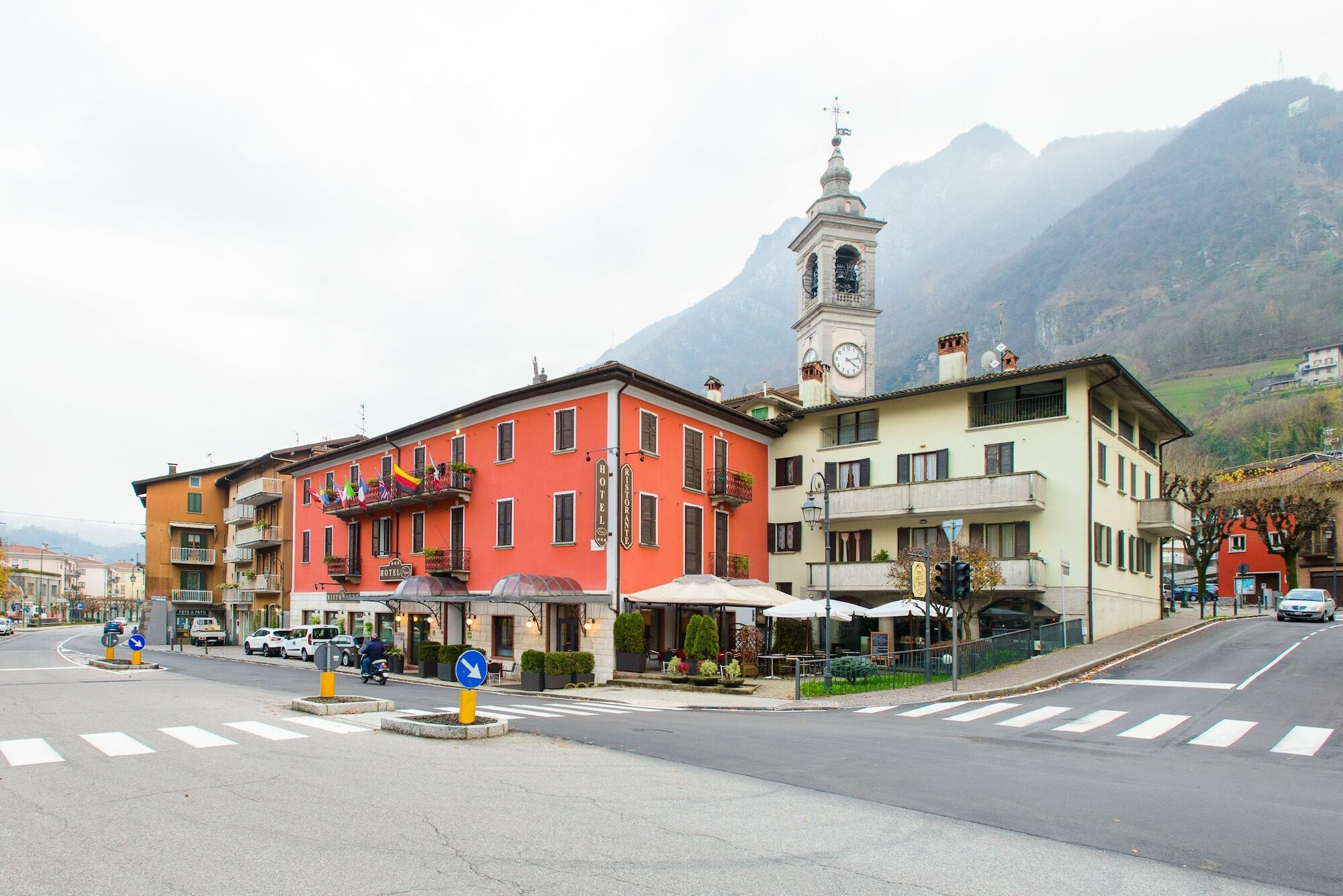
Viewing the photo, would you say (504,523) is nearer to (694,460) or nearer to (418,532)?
(418,532)

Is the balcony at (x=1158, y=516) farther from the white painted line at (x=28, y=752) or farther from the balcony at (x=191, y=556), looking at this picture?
the balcony at (x=191, y=556)

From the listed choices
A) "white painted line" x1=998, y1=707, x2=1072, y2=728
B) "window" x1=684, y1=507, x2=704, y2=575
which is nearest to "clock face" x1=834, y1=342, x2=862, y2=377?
"window" x1=684, y1=507, x2=704, y2=575

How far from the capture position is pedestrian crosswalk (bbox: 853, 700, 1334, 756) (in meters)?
13.8

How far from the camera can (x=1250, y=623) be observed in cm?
3697

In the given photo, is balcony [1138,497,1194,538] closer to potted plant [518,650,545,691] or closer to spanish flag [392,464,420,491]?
potted plant [518,650,545,691]

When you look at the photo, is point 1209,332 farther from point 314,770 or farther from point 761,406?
point 314,770

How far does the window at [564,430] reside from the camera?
29395mm

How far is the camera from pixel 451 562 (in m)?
33.3

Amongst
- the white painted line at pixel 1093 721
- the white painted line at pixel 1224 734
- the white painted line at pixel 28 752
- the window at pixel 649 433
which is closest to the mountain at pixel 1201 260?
the window at pixel 649 433

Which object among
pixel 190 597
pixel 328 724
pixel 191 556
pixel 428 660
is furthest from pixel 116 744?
pixel 191 556

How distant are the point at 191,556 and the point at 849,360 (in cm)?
4871

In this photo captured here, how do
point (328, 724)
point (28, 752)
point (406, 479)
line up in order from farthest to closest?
point (406, 479) < point (328, 724) < point (28, 752)

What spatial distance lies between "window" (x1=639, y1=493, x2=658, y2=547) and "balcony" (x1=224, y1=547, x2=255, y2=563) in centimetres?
3816

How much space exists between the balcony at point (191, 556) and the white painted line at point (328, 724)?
5595cm
